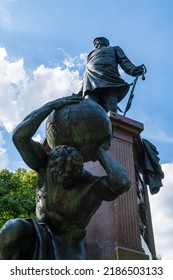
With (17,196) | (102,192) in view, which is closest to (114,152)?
(102,192)

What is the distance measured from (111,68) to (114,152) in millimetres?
2203

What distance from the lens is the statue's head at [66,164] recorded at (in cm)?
395

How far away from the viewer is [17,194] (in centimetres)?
1916

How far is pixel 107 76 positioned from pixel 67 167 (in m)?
3.82

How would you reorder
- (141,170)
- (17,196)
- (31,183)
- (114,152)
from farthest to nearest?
(31,183)
(17,196)
(141,170)
(114,152)

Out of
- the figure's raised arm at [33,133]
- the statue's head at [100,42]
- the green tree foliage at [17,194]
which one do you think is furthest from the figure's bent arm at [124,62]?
the green tree foliage at [17,194]

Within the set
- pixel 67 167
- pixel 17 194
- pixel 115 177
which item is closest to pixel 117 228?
pixel 115 177

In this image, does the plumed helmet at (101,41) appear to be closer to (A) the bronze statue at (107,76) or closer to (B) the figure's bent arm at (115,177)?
(A) the bronze statue at (107,76)

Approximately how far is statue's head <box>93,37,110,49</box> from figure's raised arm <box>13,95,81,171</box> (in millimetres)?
4455

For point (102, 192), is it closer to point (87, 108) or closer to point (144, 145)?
point (87, 108)

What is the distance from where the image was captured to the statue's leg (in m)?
3.55

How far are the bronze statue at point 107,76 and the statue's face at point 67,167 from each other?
3.36 meters

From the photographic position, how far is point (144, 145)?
686 cm
